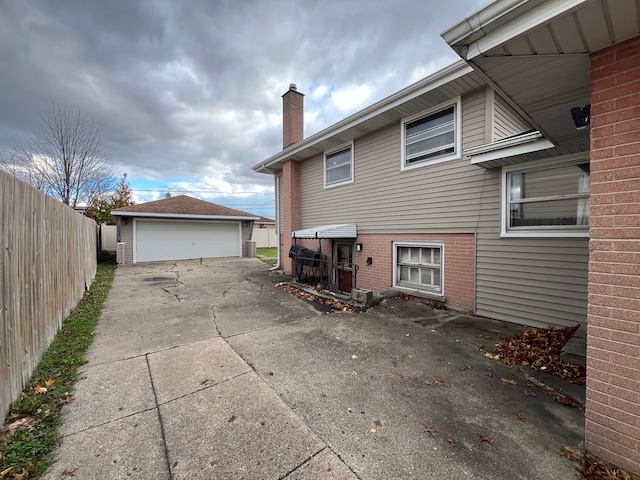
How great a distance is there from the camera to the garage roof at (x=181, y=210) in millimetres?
13584

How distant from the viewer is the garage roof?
44.6ft

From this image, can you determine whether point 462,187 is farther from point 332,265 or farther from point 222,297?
point 222,297

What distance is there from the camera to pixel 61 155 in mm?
14031

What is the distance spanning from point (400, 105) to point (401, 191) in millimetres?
1933

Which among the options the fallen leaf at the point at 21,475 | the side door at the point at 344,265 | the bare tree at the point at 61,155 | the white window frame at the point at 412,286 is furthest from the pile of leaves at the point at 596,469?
the bare tree at the point at 61,155

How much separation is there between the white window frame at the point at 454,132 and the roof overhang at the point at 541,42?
295 cm

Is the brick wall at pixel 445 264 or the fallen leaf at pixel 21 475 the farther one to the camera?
the brick wall at pixel 445 264

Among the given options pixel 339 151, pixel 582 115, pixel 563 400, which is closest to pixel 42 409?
pixel 563 400

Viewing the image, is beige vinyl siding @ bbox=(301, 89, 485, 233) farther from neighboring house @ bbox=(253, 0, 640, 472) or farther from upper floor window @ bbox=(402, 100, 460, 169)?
upper floor window @ bbox=(402, 100, 460, 169)

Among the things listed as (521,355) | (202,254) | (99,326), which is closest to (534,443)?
(521,355)

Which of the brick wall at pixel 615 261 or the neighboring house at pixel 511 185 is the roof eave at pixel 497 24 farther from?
the brick wall at pixel 615 261

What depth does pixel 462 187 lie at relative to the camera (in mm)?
5398

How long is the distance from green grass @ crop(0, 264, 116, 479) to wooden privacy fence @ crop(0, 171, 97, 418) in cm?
11

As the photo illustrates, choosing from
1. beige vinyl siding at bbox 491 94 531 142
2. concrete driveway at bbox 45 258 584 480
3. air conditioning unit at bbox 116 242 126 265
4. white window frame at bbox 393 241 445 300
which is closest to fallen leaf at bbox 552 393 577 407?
concrete driveway at bbox 45 258 584 480
